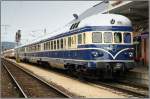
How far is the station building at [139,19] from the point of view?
2280 cm

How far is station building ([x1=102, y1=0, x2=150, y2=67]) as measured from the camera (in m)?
22.8

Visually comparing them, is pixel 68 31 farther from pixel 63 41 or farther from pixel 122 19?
pixel 122 19

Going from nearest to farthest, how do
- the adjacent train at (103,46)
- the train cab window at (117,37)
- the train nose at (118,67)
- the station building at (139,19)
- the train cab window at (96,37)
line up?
1. the adjacent train at (103,46)
2. the train nose at (118,67)
3. the train cab window at (96,37)
4. the train cab window at (117,37)
5. the station building at (139,19)

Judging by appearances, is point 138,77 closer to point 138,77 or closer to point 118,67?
point 138,77

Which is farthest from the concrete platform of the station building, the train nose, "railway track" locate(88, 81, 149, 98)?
the station building

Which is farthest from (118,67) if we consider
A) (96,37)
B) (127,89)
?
(127,89)

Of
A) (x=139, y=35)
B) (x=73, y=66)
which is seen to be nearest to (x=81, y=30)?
(x=73, y=66)

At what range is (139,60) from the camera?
89.0ft

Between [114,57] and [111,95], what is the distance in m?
3.96

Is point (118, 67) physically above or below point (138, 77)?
above

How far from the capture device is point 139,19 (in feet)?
88.4

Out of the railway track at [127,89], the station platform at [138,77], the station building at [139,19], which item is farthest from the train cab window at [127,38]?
the station building at [139,19]

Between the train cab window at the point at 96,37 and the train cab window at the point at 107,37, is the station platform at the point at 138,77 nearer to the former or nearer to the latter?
the train cab window at the point at 107,37

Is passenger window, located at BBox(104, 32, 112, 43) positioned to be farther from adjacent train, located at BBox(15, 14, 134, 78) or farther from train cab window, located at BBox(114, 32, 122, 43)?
train cab window, located at BBox(114, 32, 122, 43)
